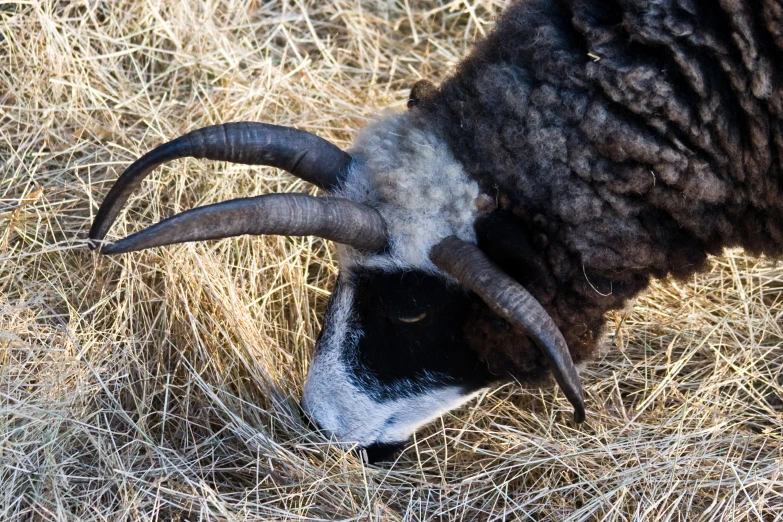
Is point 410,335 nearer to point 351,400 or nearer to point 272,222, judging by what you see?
point 351,400

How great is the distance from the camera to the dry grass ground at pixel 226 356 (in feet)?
10.9

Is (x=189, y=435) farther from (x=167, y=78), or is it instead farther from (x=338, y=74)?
→ (x=338, y=74)

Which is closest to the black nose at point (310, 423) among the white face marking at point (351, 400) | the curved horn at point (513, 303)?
the white face marking at point (351, 400)

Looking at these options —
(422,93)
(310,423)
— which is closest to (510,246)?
(422,93)

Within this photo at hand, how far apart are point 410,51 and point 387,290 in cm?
322

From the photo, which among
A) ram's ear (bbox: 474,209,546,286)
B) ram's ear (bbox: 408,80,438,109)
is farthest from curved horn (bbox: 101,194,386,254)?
ram's ear (bbox: 408,80,438,109)

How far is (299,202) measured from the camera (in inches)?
112

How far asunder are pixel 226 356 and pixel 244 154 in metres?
1.33

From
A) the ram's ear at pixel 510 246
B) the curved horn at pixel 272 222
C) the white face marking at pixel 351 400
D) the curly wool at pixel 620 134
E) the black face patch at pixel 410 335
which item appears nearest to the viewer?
the curved horn at pixel 272 222

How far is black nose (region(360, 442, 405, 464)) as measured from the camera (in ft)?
11.8

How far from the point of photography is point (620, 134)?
9.37 ft

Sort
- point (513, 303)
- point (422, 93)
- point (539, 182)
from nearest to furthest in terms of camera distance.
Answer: point (513, 303) → point (539, 182) → point (422, 93)

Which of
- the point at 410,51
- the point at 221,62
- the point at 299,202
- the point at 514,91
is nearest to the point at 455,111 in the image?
the point at 514,91

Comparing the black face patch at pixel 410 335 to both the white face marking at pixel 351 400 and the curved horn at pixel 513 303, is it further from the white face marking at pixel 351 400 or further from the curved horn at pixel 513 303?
the curved horn at pixel 513 303
